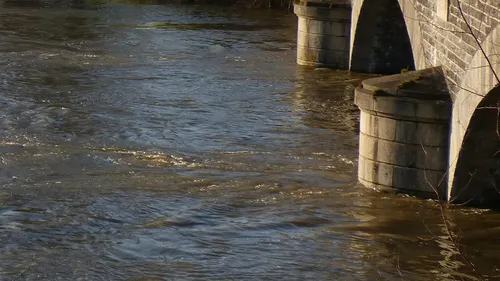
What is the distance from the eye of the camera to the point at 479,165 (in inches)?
496

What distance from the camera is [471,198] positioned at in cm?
1295

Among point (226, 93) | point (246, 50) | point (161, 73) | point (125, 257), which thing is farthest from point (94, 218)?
point (246, 50)

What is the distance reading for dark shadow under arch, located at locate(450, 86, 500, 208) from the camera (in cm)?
1207

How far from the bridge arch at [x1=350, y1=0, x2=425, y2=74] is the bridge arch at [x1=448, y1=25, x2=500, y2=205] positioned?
29.5ft

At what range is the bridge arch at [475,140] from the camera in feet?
36.8

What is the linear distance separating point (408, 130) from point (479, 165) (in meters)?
0.91

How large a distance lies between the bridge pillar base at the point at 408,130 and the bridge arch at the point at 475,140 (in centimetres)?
22

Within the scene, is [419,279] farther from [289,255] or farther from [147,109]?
[147,109]

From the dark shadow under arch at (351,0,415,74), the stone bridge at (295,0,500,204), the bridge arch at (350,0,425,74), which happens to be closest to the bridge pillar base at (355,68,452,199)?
the stone bridge at (295,0,500,204)

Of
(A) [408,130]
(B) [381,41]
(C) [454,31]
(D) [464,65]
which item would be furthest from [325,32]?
(D) [464,65]

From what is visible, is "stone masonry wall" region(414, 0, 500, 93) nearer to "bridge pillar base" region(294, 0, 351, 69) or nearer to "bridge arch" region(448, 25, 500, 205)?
"bridge arch" region(448, 25, 500, 205)

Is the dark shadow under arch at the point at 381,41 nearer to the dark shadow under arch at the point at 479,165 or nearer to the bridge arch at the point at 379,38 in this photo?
the bridge arch at the point at 379,38

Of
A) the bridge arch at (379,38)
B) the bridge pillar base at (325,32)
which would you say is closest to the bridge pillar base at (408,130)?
the bridge arch at (379,38)

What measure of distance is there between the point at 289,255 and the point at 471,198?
2756 mm
